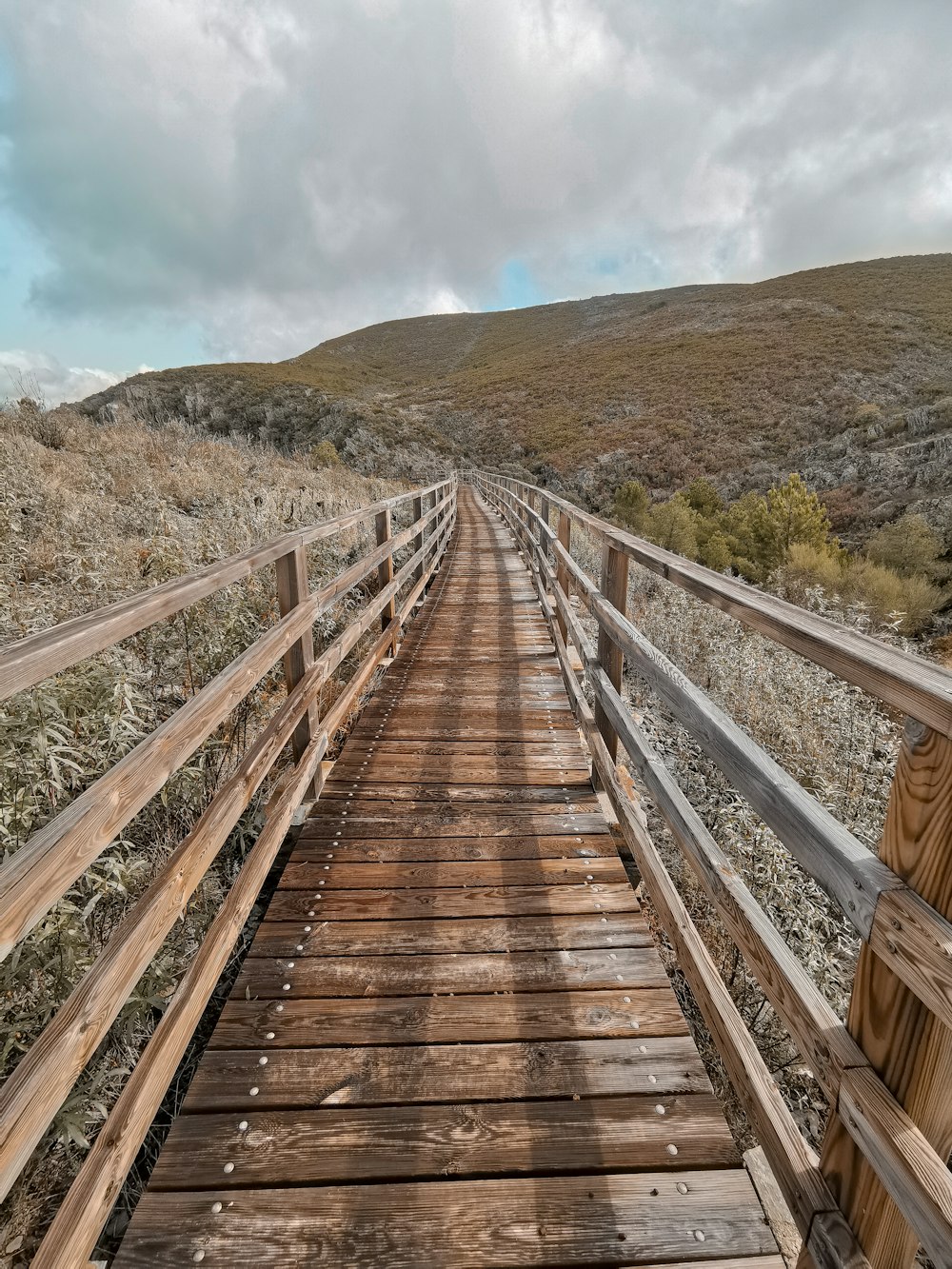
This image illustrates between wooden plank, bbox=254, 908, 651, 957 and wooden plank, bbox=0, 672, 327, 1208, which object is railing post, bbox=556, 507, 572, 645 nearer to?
wooden plank, bbox=254, 908, 651, 957

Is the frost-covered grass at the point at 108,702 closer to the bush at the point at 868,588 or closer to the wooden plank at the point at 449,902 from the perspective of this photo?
the wooden plank at the point at 449,902

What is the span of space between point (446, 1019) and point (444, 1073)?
176 mm

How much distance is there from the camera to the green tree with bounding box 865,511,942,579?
1423 centimetres

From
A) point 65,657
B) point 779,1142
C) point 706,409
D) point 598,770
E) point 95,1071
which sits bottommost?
point 95,1071

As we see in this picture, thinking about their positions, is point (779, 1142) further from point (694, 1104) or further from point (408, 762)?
point (408, 762)

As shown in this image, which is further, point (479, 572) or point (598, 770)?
point (479, 572)

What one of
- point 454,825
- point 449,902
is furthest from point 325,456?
point 449,902

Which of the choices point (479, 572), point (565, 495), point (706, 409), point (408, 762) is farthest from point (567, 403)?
point (408, 762)

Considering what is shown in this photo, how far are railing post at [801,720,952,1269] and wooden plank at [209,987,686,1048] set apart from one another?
919 millimetres

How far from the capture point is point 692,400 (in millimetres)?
40312

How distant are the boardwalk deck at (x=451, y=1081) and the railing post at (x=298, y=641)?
45cm

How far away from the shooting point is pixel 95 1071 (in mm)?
1814

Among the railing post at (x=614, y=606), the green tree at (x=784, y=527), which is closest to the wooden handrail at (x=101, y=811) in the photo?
the railing post at (x=614, y=606)

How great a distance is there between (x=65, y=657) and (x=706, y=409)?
42.8 meters
